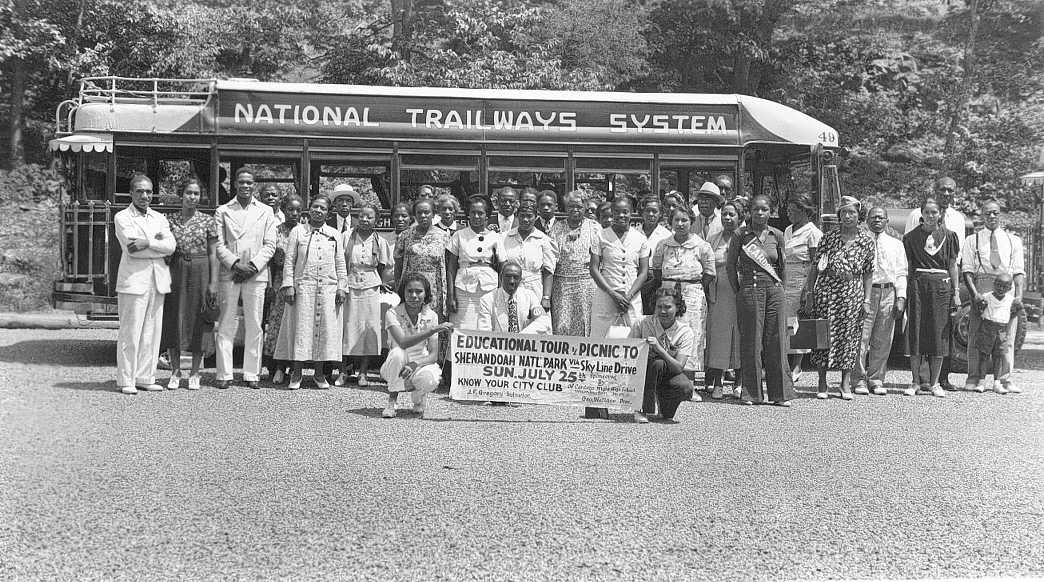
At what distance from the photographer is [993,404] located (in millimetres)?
9984

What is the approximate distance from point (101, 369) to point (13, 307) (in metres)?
9.83

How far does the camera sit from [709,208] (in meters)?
10.5

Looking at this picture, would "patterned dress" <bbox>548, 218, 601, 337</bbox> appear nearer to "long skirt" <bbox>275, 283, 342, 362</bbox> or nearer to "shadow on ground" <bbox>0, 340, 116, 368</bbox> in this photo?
"long skirt" <bbox>275, 283, 342, 362</bbox>

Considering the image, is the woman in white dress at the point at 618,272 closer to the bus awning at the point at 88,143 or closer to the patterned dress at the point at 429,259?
the patterned dress at the point at 429,259

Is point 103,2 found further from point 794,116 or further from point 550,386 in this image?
point 550,386

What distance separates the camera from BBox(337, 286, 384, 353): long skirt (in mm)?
10492

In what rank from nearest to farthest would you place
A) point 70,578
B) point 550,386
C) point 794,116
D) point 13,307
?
point 70,578 → point 550,386 → point 794,116 → point 13,307

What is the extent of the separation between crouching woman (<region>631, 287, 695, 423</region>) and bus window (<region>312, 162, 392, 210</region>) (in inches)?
165

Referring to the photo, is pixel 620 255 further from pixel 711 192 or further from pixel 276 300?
pixel 276 300

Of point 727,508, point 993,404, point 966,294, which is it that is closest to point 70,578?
point 727,508

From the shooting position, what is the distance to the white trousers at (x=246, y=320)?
32.8 feet

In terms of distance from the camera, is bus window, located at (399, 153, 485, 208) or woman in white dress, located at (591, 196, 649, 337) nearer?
woman in white dress, located at (591, 196, 649, 337)

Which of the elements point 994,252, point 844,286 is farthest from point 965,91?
point 844,286

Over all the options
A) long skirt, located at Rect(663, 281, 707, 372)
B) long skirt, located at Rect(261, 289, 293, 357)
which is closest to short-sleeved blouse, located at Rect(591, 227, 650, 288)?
long skirt, located at Rect(663, 281, 707, 372)
